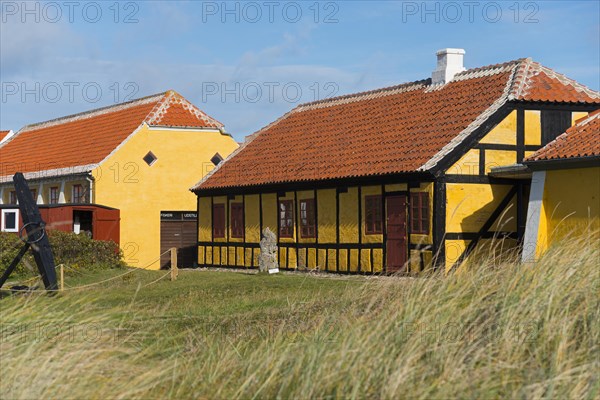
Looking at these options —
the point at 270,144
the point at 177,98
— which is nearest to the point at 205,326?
the point at 270,144

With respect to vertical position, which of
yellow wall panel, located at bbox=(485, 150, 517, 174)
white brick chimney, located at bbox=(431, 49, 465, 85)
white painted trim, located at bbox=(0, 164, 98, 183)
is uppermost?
white brick chimney, located at bbox=(431, 49, 465, 85)

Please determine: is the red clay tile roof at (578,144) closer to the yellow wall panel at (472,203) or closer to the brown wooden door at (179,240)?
the yellow wall panel at (472,203)

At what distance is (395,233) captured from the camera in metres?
24.0

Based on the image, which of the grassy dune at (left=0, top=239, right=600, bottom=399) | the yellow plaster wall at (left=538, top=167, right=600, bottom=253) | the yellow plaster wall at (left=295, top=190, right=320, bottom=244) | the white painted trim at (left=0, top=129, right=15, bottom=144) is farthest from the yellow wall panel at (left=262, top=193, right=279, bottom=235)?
the white painted trim at (left=0, top=129, right=15, bottom=144)

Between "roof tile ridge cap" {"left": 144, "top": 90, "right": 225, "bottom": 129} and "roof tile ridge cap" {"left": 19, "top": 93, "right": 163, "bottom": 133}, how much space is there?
693mm

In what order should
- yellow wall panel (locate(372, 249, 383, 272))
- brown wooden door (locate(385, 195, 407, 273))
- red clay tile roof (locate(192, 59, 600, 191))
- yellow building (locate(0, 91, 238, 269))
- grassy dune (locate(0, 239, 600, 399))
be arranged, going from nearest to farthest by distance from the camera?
1. grassy dune (locate(0, 239, 600, 399))
2. brown wooden door (locate(385, 195, 407, 273))
3. red clay tile roof (locate(192, 59, 600, 191))
4. yellow wall panel (locate(372, 249, 383, 272))
5. yellow building (locate(0, 91, 238, 269))

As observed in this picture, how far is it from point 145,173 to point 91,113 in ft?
27.6

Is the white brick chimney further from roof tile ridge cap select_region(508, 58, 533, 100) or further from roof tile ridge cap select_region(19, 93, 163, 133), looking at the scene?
roof tile ridge cap select_region(19, 93, 163, 133)

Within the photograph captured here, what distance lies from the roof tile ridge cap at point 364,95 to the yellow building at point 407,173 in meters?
0.05

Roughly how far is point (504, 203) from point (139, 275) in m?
9.85

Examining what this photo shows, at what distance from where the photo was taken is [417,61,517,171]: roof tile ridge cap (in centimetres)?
2267

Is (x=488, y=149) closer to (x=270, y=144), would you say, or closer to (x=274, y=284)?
(x=274, y=284)

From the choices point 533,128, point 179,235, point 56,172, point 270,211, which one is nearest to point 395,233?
point 533,128

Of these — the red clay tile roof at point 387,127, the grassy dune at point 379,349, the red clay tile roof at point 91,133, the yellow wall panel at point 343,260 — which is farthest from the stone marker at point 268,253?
the grassy dune at point 379,349
